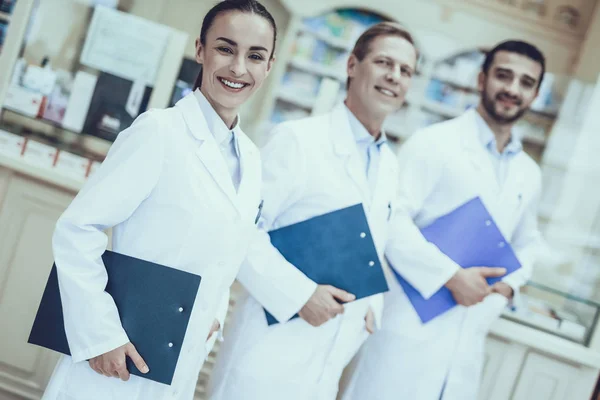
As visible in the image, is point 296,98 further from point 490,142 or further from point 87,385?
point 87,385

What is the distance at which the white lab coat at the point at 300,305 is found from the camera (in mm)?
1621

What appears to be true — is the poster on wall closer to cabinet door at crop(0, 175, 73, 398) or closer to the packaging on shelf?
cabinet door at crop(0, 175, 73, 398)

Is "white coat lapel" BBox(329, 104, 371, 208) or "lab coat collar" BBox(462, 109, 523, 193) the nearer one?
"white coat lapel" BBox(329, 104, 371, 208)

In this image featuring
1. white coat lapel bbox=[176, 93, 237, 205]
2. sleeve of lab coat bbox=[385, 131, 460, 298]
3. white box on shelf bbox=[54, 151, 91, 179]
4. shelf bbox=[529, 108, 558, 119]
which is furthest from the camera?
shelf bbox=[529, 108, 558, 119]

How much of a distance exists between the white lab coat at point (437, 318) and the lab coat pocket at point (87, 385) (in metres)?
0.98

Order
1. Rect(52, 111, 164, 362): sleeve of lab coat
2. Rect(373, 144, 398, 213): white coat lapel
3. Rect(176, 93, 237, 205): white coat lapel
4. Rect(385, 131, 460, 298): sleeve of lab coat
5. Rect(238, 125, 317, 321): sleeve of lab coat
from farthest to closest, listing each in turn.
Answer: Rect(385, 131, 460, 298): sleeve of lab coat, Rect(373, 144, 398, 213): white coat lapel, Rect(238, 125, 317, 321): sleeve of lab coat, Rect(176, 93, 237, 205): white coat lapel, Rect(52, 111, 164, 362): sleeve of lab coat

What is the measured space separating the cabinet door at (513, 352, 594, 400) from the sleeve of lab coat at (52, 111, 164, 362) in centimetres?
168

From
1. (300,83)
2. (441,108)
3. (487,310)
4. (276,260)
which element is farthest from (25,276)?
(441,108)

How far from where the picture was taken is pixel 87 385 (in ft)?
3.76

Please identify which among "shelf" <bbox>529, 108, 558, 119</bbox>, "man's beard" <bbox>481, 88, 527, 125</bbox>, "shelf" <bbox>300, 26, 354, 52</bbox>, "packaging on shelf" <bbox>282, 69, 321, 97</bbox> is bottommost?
"man's beard" <bbox>481, 88, 527, 125</bbox>

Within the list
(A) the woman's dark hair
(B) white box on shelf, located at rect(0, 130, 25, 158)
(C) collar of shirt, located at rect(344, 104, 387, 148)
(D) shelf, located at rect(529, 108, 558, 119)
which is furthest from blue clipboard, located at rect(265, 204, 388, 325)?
(D) shelf, located at rect(529, 108, 558, 119)

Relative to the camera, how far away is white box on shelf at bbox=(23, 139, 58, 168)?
2188mm

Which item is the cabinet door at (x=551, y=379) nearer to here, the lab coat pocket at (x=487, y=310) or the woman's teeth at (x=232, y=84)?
the lab coat pocket at (x=487, y=310)

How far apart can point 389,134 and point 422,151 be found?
9.52ft
